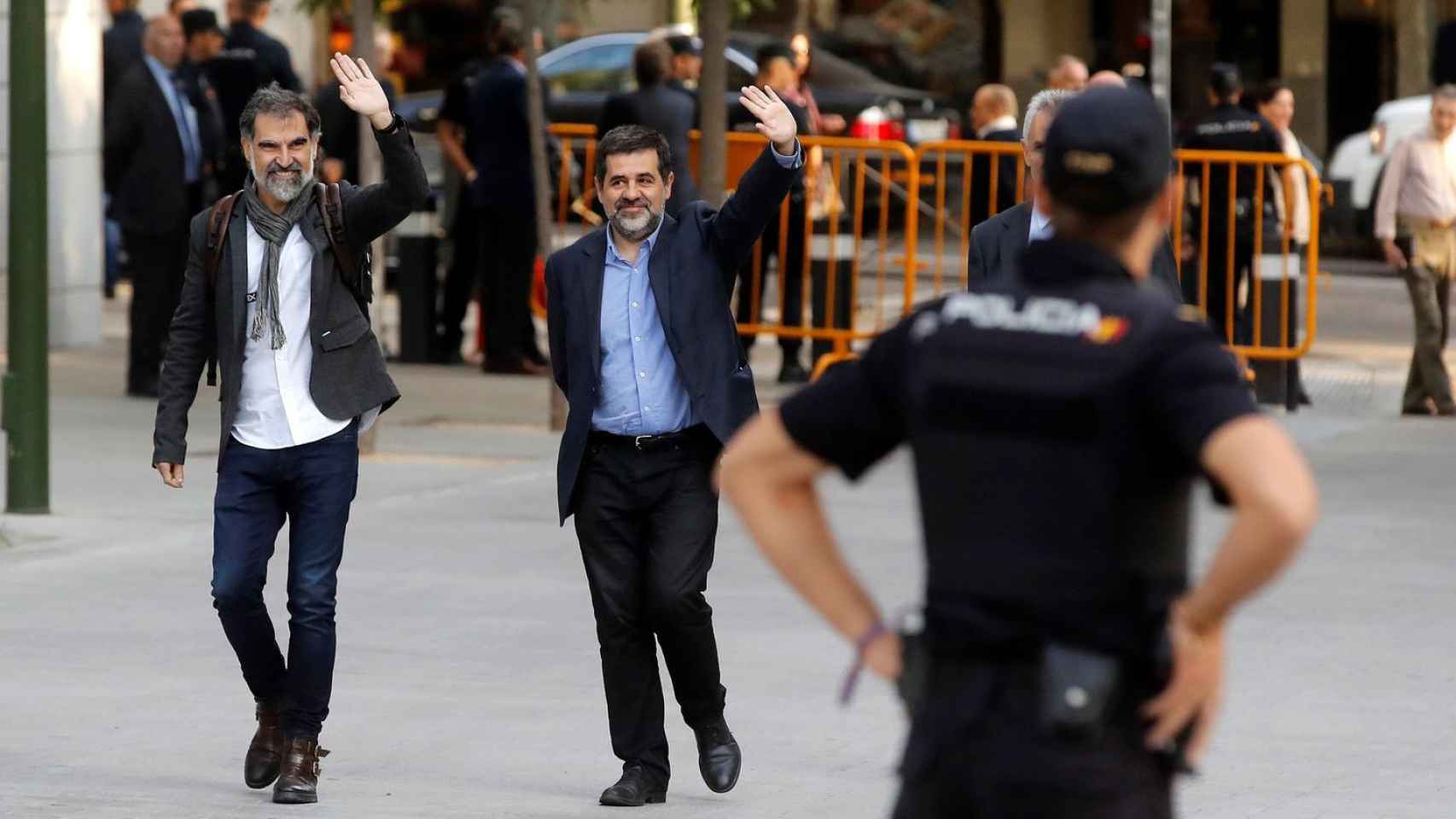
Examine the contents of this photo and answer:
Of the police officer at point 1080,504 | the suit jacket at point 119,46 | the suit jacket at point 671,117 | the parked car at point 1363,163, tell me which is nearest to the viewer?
the police officer at point 1080,504

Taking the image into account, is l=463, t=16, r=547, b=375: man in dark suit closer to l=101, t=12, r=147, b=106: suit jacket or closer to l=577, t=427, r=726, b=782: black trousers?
l=101, t=12, r=147, b=106: suit jacket

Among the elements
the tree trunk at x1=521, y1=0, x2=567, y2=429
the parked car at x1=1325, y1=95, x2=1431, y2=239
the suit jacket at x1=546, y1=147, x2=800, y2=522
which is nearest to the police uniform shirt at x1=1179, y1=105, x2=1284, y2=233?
the tree trunk at x1=521, y1=0, x2=567, y2=429

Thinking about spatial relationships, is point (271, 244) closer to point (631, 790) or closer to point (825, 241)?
point (631, 790)

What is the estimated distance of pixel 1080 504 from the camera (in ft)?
9.75

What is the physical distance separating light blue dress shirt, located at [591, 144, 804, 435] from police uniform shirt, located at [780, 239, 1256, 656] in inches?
116

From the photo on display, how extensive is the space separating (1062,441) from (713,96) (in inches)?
417

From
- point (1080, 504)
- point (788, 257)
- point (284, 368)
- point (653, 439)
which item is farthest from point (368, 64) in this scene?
point (1080, 504)

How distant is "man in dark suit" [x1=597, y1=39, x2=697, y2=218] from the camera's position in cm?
1402

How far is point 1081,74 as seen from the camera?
49.9 feet

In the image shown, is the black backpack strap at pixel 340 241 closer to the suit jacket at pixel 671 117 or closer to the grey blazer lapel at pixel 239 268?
the grey blazer lapel at pixel 239 268

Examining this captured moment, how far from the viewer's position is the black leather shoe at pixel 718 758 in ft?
20.1

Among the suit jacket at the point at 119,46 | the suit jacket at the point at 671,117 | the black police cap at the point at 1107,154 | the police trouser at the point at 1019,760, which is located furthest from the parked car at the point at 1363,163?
the police trouser at the point at 1019,760

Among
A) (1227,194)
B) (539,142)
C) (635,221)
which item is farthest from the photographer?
(1227,194)

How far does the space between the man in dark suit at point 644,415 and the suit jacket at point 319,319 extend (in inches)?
16.3
